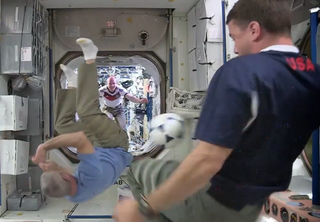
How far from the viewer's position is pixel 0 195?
9.12ft

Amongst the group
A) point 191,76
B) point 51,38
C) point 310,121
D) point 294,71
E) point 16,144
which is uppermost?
point 51,38

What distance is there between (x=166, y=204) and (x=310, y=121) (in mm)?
389

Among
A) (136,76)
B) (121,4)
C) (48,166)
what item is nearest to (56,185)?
(48,166)

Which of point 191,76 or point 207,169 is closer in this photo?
point 207,169

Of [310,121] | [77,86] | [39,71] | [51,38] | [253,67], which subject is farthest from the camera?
[51,38]

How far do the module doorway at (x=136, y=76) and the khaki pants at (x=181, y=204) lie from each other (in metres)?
2.02

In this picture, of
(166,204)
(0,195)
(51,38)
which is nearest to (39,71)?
(51,38)

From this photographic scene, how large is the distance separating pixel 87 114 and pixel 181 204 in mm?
527

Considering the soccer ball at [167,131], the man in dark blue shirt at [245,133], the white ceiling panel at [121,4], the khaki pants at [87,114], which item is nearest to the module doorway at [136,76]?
the white ceiling panel at [121,4]

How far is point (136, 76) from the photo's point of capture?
4.12 m

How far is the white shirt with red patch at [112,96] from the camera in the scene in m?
3.00

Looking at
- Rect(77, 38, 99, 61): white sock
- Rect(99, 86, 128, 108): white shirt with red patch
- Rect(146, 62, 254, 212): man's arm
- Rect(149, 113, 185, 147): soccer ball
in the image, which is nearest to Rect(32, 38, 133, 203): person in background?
Rect(77, 38, 99, 61): white sock

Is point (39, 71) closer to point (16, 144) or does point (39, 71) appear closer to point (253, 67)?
point (16, 144)

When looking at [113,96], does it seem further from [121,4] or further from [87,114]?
[87,114]
